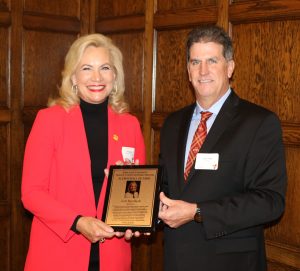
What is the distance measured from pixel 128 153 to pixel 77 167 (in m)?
0.29

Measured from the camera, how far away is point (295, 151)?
108 inches

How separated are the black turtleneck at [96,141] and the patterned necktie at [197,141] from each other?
0.44m

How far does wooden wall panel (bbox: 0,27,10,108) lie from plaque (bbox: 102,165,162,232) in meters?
1.62

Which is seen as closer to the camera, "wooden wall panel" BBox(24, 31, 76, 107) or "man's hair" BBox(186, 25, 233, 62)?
"man's hair" BBox(186, 25, 233, 62)

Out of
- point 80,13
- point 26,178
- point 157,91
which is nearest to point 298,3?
point 157,91

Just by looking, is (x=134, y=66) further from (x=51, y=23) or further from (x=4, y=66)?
(x=4, y=66)

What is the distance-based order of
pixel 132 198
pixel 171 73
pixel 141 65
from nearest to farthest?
1. pixel 132 198
2. pixel 171 73
3. pixel 141 65

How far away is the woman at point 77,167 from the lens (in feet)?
8.04

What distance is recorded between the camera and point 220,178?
2.31m

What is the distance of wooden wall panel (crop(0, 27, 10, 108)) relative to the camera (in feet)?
12.2

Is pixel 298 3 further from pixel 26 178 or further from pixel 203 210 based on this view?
pixel 26 178

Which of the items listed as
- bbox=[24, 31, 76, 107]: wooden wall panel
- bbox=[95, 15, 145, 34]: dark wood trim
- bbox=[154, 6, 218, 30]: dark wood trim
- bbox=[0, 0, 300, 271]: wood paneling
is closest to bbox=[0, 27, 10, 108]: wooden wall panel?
bbox=[0, 0, 300, 271]: wood paneling

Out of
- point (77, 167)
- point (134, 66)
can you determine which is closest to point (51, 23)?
point (134, 66)

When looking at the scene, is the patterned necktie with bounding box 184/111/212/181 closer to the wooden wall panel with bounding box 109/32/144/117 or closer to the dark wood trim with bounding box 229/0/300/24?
the dark wood trim with bounding box 229/0/300/24
